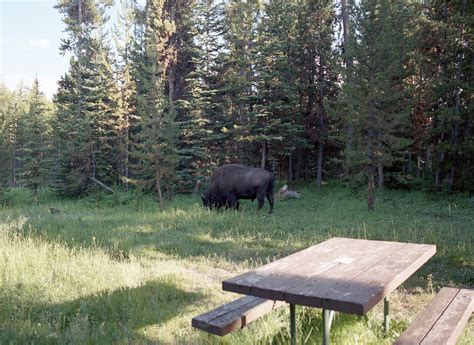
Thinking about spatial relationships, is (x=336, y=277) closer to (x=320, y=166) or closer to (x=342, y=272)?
(x=342, y=272)

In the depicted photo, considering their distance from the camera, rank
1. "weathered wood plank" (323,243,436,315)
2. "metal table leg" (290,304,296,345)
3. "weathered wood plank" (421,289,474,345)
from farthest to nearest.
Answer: "metal table leg" (290,304,296,345), "weathered wood plank" (421,289,474,345), "weathered wood plank" (323,243,436,315)

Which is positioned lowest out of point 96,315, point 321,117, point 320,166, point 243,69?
point 96,315

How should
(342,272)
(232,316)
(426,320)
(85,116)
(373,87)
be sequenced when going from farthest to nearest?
(85,116) → (373,87) → (426,320) → (232,316) → (342,272)

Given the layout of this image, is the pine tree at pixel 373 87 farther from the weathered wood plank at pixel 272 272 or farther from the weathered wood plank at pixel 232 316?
the weathered wood plank at pixel 232 316

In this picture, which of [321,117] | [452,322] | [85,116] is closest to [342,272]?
[452,322]

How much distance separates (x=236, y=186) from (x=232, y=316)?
43.3 ft

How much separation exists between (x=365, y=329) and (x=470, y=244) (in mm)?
5507

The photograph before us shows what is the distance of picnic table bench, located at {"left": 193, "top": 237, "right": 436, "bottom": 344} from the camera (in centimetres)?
279

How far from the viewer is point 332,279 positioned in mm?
3221

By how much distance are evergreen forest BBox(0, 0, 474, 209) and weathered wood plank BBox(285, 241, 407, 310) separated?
10.8 meters

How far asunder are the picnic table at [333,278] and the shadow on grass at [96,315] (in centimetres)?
160

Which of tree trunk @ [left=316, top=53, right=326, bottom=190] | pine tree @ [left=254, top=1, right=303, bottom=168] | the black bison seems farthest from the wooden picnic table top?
tree trunk @ [left=316, top=53, right=326, bottom=190]

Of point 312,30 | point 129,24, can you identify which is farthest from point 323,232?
point 129,24

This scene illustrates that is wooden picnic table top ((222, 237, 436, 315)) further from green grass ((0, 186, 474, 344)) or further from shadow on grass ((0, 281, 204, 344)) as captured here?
shadow on grass ((0, 281, 204, 344))
